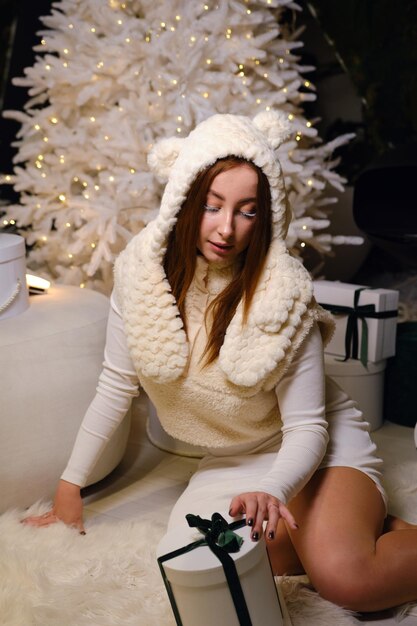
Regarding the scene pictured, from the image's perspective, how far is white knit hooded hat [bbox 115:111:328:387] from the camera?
1359 mm

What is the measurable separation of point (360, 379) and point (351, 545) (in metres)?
0.94

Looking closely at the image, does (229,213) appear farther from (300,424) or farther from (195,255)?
(300,424)

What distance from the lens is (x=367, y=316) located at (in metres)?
2.28

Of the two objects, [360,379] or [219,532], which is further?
[360,379]

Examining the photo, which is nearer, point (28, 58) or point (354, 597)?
point (354, 597)

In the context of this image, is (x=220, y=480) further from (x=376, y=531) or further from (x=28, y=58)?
(x=28, y=58)

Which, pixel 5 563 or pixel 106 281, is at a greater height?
pixel 106 281

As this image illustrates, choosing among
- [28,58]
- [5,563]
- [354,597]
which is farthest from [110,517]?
[28,58]

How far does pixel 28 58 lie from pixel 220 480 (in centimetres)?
198

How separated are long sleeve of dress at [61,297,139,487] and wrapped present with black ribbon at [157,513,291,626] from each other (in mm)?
423

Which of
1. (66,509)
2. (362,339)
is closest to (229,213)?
(66,509)

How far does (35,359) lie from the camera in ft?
5.76

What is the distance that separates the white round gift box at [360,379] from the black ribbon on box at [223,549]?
1.17 m

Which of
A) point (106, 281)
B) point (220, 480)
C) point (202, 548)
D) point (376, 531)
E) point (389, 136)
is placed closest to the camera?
point (202, 548)
